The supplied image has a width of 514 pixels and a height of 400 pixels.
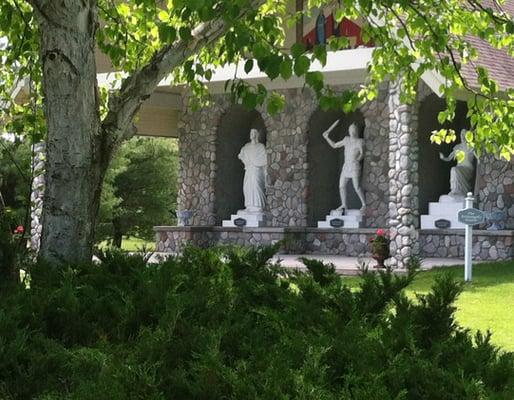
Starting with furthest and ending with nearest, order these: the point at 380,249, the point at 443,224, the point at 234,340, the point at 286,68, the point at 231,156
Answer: the point at 231,156, the point at 443,224, the point at 380,249, the point at 286,68, the point at 234,340

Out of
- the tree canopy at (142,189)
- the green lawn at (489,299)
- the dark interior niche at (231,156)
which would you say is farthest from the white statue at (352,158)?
the tree canopy at (142,189)

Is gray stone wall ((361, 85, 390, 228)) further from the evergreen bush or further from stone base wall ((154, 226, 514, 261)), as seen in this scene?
the evergreen bush

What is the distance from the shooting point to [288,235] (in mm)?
17281

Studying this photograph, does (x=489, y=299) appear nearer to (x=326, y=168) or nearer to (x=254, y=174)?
(x=326, y=168)

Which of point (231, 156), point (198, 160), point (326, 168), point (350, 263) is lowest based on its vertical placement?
point (350, 263)

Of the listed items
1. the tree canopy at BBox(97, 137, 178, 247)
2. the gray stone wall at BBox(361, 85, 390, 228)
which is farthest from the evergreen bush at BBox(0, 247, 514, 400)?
the tree canopy at BBox(97, 137, 178, 247)

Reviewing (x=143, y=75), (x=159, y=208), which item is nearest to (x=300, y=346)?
(x=143, y=75)

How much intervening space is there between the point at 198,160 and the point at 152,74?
16.0 metres

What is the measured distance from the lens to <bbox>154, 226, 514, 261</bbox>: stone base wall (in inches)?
647

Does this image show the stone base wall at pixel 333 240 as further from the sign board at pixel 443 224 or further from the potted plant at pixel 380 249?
the potted plant at pixel 380 249

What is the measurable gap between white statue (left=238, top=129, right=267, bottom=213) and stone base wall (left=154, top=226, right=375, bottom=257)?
77 cm

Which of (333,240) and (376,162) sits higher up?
(376,162)

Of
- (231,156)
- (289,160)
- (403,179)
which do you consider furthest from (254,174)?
(403,179)

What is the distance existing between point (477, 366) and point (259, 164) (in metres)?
17.4
